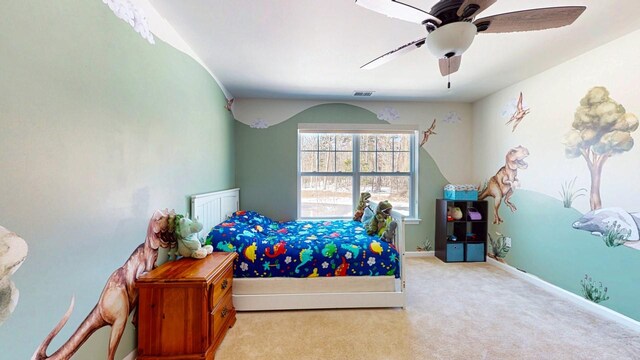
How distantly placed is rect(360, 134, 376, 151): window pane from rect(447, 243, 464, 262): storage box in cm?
181

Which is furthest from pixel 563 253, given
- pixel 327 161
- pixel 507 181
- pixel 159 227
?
pixel 159 227

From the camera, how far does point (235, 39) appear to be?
2.13 metres

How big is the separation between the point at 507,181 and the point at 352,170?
2065 millimetres

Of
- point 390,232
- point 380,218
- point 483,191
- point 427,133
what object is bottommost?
point 390,232

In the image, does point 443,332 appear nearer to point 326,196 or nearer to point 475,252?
point 475,252

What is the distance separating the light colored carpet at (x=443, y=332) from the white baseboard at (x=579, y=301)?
0.07 meters

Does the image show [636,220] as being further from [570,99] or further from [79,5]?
[79,5]

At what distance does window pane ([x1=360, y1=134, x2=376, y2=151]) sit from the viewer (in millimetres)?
4016

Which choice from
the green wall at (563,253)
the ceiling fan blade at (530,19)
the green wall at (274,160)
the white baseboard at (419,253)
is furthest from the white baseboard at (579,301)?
the green wall at (274,160)

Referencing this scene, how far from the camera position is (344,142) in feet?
13.1

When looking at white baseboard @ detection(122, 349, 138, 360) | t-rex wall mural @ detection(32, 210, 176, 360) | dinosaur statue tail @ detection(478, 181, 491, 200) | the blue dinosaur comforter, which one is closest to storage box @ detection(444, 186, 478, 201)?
dinosaur statue tail @ detection(478, 181, 491, 200)

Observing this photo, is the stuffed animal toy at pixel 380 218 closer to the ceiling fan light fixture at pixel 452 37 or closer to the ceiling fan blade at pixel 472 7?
the ceiling fan light fixture at pixel 452 37

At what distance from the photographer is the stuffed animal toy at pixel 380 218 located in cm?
266

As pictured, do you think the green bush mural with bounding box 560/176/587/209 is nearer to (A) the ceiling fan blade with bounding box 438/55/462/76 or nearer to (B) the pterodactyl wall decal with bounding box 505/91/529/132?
(B) the pterodactyl wall decal with bounding box 505/91/529/132
